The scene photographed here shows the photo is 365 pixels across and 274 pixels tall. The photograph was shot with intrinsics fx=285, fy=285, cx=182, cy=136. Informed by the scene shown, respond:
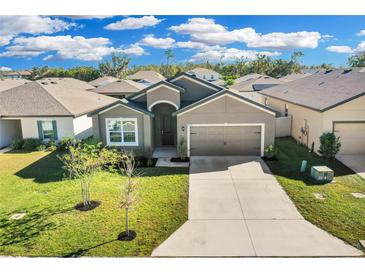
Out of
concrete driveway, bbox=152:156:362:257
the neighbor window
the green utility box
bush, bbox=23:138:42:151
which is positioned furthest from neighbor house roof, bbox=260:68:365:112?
bush, bbox=23:138:42:151

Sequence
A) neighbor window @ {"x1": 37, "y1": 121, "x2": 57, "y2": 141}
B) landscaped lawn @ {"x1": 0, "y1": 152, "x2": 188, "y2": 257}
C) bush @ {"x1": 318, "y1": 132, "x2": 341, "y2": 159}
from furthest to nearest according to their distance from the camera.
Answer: neighbor window @ {"x1": 37, "y1": 121, "x2": 57, "y2": 141} < bush @ {"x1": 318, "y1": 132, "x2": 341, "y2": 159} < landscaped lawn @ {"x1": 0, "y1": 152, "x2": 188, "y2": 257}

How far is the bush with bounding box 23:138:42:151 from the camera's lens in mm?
18844

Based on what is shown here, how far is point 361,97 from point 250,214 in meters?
10.3

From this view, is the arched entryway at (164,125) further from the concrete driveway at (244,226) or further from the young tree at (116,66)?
the young tree at (116,66)

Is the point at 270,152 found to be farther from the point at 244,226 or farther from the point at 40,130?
the point at 40,130

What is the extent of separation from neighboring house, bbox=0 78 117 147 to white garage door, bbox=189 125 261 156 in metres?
8.48

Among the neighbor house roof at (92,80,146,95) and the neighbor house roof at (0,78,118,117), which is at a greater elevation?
the neighbor house roof at (92,80,146,95)

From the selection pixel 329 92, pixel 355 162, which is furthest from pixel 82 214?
pixel 329 92

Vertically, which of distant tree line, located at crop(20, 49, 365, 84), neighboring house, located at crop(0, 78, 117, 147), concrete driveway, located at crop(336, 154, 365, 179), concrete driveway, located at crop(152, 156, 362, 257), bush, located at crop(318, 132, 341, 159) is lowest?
concrete driveway, located at crop(152, 156, 362, 257)

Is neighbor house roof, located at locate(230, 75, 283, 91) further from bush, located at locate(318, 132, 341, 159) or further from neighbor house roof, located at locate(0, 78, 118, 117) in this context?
bush, located at locate(318, 132, 341, 159)

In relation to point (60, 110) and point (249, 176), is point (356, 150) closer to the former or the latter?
point (249, 176)

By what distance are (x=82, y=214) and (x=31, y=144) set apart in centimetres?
1186

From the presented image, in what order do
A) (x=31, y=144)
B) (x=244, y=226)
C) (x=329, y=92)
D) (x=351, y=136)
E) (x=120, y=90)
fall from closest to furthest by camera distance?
(x=244, y=226) → (x=351, y=136) → (x=329, y=92) → (x=31, y=144) → (x=120, y=90)

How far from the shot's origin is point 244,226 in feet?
28.2
